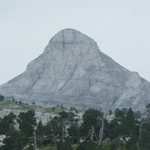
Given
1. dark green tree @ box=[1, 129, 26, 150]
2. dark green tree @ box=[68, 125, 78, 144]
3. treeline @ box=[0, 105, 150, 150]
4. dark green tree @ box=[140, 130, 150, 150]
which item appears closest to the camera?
dark green tree @ box=[140, 130, 150, 150]

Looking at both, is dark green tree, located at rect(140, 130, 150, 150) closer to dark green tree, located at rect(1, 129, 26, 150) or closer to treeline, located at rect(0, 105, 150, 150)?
treeline, located at rect(0, 105, 150, 150)

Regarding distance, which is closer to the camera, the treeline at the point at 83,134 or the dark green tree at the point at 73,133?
the treeline at the point at 83,134

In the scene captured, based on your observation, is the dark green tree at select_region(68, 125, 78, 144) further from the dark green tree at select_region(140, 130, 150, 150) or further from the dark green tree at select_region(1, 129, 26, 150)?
the dark green tree at select_region(140, 130, 150, 150)

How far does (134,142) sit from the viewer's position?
205ft

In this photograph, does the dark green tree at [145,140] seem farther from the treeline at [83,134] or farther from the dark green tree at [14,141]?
the dark green tree at [14,141]

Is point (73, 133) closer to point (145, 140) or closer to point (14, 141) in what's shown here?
point (14, 141)

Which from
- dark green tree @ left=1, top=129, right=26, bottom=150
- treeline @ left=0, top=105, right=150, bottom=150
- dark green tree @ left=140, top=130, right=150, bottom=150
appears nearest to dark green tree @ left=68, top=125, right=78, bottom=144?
treeline @ left=0, top=105, right=150, bottom=150

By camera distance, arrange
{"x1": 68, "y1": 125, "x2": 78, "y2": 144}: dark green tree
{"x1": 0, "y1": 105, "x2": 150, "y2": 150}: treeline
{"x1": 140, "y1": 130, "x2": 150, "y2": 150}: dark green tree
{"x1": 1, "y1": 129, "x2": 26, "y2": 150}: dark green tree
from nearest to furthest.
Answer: {"x1": 140, "y1": 130, "x2": 150, "y2": 150}: dark green tree
{"x1": 0, "y1": 105, "x2": 150, "y2": 150}: treeline
{"x1": 1, "y1": 129, "x2": 26, "y2": 150}: dark green tree
{"x1": 68, "y1": 125, "x2": 78, "y2": 144}: dark green tree

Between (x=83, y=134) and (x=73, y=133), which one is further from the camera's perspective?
(x=73, y=133)

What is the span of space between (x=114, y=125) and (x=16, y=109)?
268ft

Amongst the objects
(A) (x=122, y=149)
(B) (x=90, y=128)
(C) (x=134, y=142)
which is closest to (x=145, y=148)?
(C) (x=134, y=142)

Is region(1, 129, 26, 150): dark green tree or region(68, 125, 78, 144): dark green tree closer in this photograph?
region(1, 129, 26, 150): dark green tree

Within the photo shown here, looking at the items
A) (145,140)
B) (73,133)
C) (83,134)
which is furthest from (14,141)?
(145,140)

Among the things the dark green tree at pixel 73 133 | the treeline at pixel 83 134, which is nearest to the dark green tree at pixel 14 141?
the treeline at pixel 83 134
